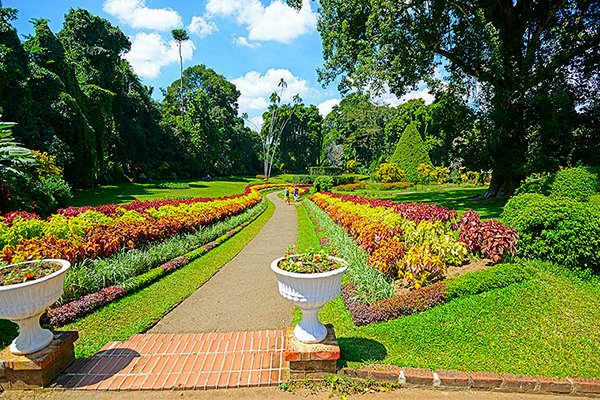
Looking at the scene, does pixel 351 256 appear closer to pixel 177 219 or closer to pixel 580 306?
pixel 580 306

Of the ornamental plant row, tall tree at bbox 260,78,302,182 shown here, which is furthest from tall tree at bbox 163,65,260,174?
the ornamental plant row

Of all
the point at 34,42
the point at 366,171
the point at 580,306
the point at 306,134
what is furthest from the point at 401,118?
the point at 580,306

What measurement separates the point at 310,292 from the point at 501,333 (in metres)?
2.60

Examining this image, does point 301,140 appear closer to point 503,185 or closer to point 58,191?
point 503,185

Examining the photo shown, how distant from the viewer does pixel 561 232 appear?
15.4 feet

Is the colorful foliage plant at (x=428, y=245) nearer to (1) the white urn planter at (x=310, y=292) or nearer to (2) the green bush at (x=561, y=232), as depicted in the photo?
(2) the green bush at (x=561, y=232)

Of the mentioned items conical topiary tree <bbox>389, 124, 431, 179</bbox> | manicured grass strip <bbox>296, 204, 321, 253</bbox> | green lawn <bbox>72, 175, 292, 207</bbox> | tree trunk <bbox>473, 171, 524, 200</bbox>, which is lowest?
manicured grass strip <bbox>296, 204, 321, 253</bbox>

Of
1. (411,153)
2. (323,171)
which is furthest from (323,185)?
(323,171)

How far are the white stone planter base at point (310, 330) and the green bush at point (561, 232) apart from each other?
420 centimetres

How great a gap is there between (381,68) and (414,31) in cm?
194

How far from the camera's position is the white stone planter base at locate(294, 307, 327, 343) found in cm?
294

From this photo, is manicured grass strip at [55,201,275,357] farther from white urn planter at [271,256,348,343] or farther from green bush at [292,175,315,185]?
green bush at [292,175,315,185]

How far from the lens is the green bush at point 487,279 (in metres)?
4.35

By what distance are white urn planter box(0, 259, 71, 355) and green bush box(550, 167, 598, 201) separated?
1147 centimetres
